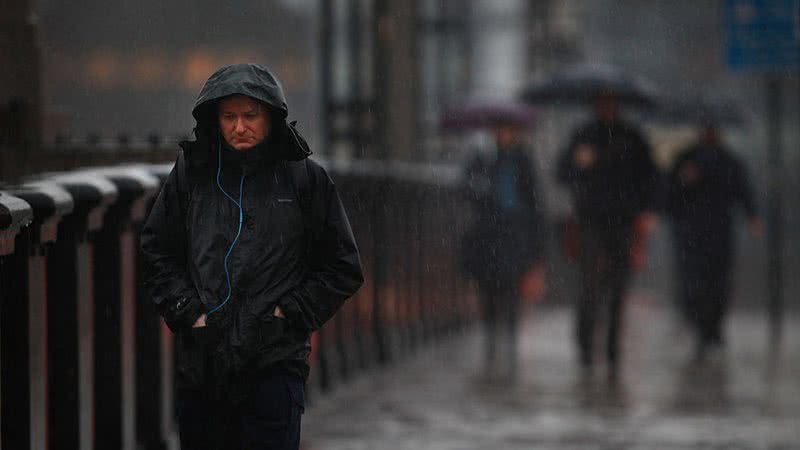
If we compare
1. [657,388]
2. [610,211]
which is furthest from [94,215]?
[610,211]

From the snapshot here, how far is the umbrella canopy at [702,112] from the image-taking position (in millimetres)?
16438

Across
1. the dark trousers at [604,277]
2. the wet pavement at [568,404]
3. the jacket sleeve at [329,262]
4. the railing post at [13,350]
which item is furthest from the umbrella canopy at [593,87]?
the railing post at [13,350]

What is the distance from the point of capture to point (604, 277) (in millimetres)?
11672

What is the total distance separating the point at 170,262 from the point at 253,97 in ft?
1.60

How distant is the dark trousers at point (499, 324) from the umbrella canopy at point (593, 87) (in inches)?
57.2

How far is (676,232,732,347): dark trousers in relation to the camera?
13352 millimetres

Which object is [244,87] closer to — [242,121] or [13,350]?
[242,121]

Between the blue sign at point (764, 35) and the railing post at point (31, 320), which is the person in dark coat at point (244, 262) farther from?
the blue sign at point (764, 35)

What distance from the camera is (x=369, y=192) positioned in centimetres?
1099

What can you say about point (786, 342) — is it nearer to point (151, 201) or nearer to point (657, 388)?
point (657, 388)

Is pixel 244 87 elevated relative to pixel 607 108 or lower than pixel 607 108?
elevated

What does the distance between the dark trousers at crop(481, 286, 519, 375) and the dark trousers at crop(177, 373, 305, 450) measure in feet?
23.4

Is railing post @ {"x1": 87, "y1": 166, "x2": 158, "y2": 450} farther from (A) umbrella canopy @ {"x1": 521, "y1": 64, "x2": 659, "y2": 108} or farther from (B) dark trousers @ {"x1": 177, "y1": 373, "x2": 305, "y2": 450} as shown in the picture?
(A) umbrella canopy @ {"x1": 521, "y1": 64, "x2": 659, "y2": 108}

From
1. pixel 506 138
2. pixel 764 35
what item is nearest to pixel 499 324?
pixel 506 138
